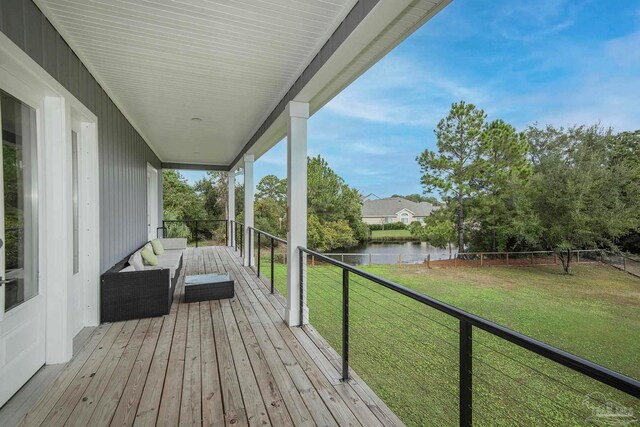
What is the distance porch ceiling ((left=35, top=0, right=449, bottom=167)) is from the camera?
76.0 inches

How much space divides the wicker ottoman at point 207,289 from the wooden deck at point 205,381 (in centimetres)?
55

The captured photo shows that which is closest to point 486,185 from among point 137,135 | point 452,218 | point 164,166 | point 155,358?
point 452,218

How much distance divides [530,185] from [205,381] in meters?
19.6

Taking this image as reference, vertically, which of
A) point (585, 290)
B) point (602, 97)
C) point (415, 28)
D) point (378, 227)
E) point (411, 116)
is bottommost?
point (585, 290)

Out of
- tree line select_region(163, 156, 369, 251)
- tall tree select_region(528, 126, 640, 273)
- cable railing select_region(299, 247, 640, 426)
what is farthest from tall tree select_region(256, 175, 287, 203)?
tall tree select_region(528, 126, 640, 273)

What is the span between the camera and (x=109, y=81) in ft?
10.4

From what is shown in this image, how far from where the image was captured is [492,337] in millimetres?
7996

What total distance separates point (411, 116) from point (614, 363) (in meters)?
24.4

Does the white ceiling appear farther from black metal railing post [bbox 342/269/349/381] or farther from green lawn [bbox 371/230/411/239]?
green lawn [bbox 371/230/411/239]

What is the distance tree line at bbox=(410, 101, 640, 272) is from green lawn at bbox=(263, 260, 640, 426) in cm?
233

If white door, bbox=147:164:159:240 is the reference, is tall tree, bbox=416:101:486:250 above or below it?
above

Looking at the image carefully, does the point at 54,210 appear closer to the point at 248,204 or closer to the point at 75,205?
the point at 75,205

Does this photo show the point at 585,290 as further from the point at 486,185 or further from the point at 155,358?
the point at 155,358

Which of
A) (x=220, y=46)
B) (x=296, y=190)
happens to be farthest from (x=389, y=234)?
(x=220, y=46)
